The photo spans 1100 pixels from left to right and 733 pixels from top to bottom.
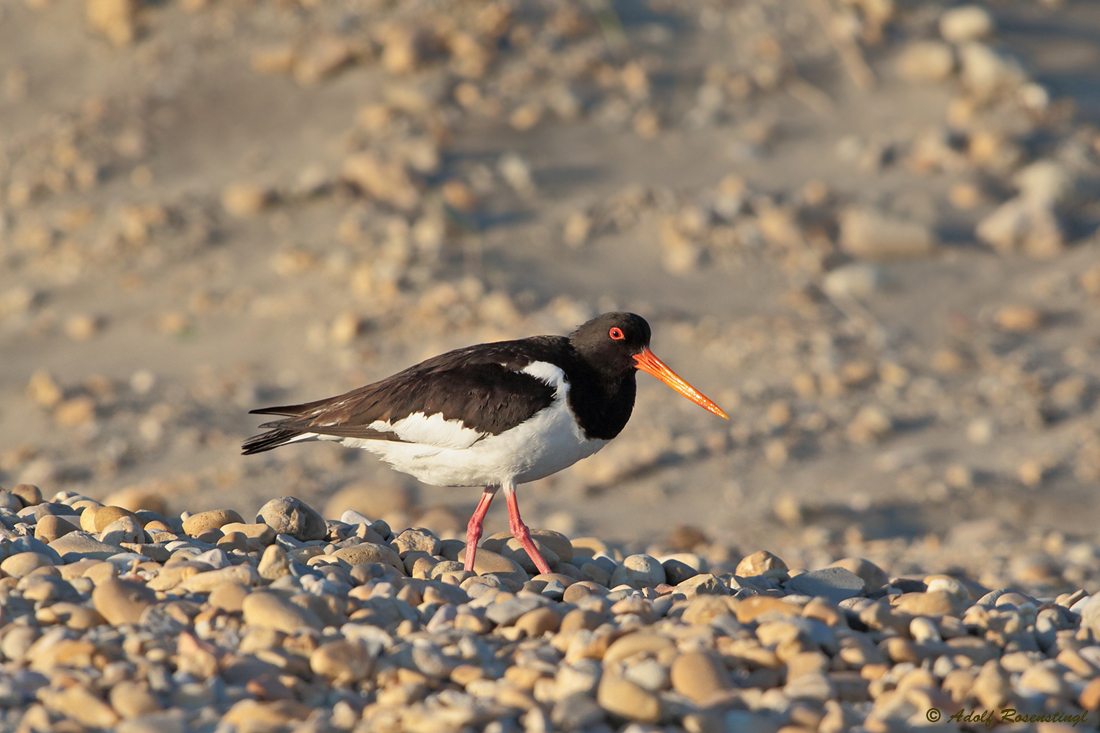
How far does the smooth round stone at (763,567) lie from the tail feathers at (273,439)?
2.10m

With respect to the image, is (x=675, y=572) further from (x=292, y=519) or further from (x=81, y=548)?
(x=81, y=548)

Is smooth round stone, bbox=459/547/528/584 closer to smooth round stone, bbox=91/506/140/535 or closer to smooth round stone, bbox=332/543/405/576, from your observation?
smooth round stone, bbox=332/543/405/576

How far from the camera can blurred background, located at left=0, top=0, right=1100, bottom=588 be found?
7.91 m

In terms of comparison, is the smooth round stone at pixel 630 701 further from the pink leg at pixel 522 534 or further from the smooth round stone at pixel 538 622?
the pink leg at pixel 522 534

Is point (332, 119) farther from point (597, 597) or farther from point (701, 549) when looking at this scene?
point (597, 597)

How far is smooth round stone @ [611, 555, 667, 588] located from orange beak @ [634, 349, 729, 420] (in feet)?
2.70

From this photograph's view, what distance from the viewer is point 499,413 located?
16.1 ft

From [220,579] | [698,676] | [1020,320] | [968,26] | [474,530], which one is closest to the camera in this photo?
[698,676]

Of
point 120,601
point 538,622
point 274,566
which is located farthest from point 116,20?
point 538,622

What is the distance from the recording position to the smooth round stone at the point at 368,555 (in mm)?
4445

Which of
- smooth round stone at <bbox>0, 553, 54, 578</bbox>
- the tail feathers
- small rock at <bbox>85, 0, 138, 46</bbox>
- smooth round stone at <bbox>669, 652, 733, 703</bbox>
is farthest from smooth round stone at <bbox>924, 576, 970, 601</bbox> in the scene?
small rock at <bbox>85, 0, 138, 46</bbox>

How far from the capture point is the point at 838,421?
8.35 m

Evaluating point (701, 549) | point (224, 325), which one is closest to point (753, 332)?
point (701, 549)

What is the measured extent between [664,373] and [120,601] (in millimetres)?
2745
